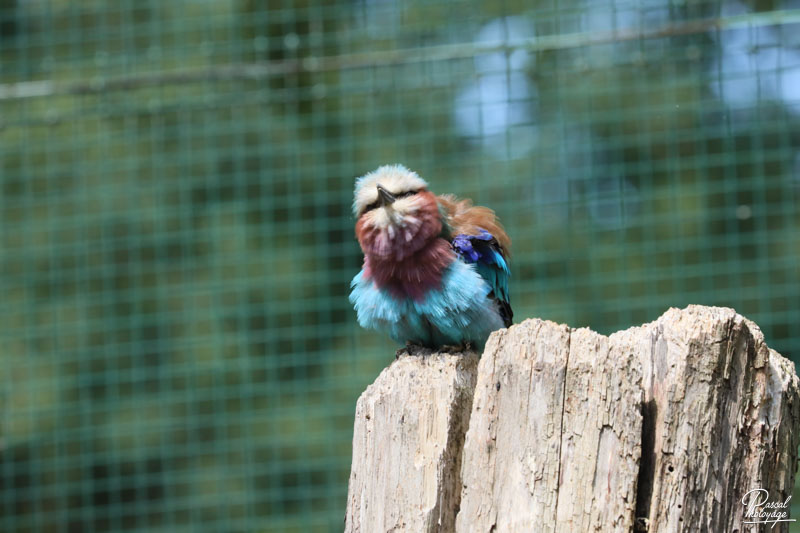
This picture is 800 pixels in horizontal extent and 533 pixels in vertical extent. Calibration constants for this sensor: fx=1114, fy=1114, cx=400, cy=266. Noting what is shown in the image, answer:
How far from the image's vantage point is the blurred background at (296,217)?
5.16m

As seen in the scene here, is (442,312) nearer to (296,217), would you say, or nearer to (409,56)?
(409,56)

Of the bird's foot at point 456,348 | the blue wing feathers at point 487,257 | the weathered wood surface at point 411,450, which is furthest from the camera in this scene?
the blue wing feathers at point 487,257

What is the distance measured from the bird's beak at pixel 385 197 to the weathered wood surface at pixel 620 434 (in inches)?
42.4

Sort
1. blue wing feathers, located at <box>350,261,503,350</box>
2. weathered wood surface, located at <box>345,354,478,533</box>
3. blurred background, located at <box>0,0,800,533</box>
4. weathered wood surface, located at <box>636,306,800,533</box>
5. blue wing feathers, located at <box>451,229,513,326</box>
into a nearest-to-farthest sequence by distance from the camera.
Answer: weathered wood surface, located at <box>636,306,800,533</box> → weathered wood surface, located at <box>345,354,478,533</box> → blue wing feathers, located at <box>350,261,503,350</box> → blue wing feathers, located at <box>451,229,513,326</box> → blurred background, located at <box>0,0,800,533</box>

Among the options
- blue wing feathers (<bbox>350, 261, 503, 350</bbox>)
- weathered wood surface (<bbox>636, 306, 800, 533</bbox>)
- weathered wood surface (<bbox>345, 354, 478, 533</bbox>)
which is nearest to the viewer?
weathered wood surface (<bbox>636, 306, 800, 533</bbox>)

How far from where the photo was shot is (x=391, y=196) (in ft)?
10.2

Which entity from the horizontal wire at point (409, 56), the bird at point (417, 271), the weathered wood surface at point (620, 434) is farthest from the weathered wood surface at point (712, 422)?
the horizontal wire at point (409, 56)

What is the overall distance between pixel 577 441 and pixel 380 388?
0.48 m

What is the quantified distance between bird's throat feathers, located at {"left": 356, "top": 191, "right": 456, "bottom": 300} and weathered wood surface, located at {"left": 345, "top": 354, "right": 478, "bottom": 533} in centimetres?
84

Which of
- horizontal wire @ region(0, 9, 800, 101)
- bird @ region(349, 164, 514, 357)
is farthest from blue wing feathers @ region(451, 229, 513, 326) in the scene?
horizontal wire @ region(0, 9, 800, 101)

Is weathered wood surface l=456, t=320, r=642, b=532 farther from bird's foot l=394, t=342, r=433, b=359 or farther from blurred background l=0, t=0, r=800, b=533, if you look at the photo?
blurred background l=0, t=0, r=800, b=533

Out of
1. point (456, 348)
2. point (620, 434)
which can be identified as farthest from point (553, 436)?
point (456, 348)

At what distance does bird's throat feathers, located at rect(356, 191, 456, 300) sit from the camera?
308cm

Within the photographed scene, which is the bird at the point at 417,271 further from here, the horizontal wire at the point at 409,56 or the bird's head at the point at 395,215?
the horizontal wire at the point at 409,56
